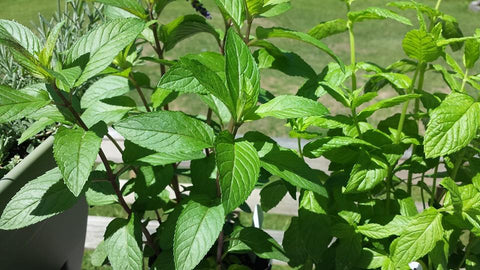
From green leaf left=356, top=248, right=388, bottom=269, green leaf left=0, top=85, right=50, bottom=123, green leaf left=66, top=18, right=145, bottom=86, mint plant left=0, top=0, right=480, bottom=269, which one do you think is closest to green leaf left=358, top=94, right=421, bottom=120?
mint plant left=0, top=0, right=480, bottom=269

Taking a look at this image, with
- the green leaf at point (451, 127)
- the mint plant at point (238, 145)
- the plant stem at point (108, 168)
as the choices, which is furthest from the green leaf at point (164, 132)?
the green leaf at point (451, 127)

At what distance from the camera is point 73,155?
25.3 inches

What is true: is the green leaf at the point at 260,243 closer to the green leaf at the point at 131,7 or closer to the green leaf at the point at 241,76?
the green leaf at the point at 241,76

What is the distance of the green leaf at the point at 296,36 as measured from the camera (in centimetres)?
78

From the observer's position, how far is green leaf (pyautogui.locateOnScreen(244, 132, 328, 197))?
702 mm

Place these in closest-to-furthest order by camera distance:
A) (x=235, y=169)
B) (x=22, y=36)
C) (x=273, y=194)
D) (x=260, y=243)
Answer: (x=235, y=169)
(x=22, y=36)
(x=260, y=243)
(x=273, y=194)

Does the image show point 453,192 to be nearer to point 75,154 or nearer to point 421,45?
point 421,45

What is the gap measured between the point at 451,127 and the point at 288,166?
25 centimetres

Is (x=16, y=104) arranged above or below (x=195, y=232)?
above

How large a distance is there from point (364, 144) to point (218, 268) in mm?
325

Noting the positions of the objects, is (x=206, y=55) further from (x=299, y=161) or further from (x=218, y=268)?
(x=218, y=268)

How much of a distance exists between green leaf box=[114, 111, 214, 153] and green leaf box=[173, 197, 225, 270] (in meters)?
0.10

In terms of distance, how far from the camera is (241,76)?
0.71 m

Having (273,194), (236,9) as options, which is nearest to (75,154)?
(236,9)
